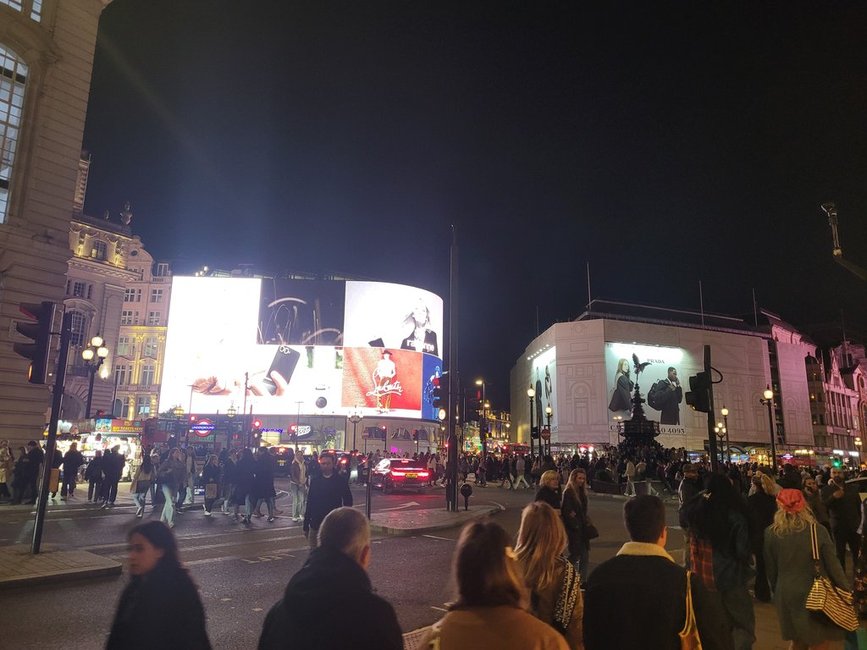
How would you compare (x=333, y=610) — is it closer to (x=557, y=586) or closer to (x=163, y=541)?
(x=163, y=541)

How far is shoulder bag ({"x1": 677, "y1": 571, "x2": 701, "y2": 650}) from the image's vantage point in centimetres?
286

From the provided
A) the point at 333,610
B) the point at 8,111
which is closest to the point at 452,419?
the point at 333,610

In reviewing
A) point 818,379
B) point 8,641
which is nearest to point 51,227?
point 8,641

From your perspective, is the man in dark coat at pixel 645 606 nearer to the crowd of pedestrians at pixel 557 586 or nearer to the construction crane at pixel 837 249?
the crowd of pedestrians at pixel 557 586

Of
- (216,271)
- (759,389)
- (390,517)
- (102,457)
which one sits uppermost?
(216,271)

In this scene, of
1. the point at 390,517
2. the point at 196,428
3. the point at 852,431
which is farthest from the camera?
the point at 852,431

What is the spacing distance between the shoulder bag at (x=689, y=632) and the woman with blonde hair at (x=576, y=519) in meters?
5.16

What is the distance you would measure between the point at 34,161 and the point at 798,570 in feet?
103

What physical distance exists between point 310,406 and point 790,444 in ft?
199

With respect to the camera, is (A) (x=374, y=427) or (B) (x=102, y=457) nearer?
(B) (x=102, y=457)

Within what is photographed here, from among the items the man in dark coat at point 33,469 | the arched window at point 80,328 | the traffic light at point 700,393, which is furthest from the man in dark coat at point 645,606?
the arched window at point 80,328

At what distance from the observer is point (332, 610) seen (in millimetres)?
2445

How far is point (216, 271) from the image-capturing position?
89000 mm

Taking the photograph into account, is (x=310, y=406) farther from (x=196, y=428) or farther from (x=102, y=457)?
(x=102, y=457)
